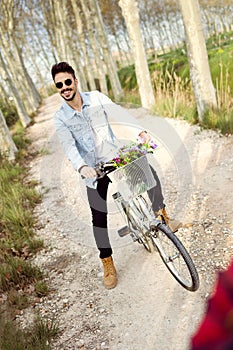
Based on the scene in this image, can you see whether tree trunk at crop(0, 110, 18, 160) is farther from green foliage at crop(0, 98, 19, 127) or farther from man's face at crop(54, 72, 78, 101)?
green foliage at crop(0, 98, 19, 127)

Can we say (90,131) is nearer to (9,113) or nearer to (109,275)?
(109,275)

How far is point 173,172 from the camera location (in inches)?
267

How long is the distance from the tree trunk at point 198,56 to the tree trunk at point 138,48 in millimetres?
3207

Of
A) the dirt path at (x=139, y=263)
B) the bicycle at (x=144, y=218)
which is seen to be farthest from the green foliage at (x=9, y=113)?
the bicycle at (x=144, y=218)

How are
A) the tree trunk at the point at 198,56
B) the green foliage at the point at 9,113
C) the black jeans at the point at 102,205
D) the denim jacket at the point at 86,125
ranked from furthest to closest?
the green foliage at the point at 9,113 → the tree trunk at the point at 198,56 → the black jeans at the point at 102,205 → the denim jacket at the point at 86,125

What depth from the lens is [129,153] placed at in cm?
323

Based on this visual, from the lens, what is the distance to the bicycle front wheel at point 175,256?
3.16 metres

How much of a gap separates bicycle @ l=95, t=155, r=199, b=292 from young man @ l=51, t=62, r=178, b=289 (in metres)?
0.21

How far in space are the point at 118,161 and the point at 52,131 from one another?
34.9ft

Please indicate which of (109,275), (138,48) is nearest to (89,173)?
(109,275)

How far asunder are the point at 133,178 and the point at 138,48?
8420 mm

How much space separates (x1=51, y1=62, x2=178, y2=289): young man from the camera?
3426 mm

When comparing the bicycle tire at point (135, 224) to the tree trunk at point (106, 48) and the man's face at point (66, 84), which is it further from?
the tree trunk at point (106, 48)

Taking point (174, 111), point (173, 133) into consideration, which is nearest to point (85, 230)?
point (173, 133)
